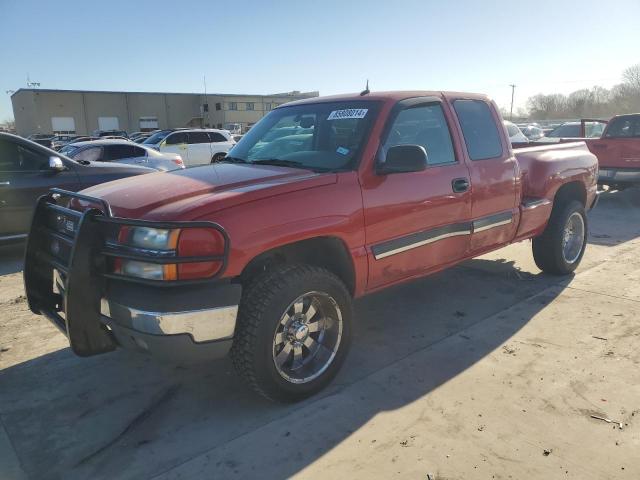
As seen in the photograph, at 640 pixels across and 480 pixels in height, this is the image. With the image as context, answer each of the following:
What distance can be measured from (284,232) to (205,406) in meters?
1.22

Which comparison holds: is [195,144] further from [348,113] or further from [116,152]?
[348,113]

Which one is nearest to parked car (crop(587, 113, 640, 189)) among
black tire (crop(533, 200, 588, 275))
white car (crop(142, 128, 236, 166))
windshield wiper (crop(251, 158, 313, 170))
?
black tire (crop(533, 200, 588, 275))

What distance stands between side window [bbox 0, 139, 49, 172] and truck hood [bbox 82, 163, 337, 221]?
3890mm

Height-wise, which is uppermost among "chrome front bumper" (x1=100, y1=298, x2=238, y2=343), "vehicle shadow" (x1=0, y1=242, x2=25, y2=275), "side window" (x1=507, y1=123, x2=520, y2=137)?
"side window" (x1=507, y1=123, x2=520, y2=137)

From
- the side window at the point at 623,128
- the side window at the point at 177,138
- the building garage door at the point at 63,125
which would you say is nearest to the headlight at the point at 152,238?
the side window at the point at 623,128

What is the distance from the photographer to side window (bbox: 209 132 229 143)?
1932 cm

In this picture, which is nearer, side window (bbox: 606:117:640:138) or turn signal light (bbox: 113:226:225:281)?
turn signal light (bbox: 113:226:225:281)

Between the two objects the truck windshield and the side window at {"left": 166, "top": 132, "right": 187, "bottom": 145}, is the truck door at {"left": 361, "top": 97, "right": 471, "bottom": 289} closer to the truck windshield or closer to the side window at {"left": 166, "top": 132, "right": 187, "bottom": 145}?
the truck windshield

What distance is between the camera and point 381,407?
306 cm

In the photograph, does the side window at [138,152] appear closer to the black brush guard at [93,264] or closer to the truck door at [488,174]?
the truck door at [488,174]

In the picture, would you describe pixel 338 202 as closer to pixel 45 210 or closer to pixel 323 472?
pixel 323 472

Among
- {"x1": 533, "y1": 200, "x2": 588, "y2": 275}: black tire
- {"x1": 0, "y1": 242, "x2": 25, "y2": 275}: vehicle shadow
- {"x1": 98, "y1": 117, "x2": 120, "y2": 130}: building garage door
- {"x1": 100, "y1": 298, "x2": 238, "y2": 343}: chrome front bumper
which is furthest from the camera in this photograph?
{"x1": 98, "y1": 117, "x2": 120, "y2": 130}: building garage door

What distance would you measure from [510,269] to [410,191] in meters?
2.78

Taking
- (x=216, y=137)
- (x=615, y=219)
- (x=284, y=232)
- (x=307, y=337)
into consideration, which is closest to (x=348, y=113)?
(x=284, y=232)
